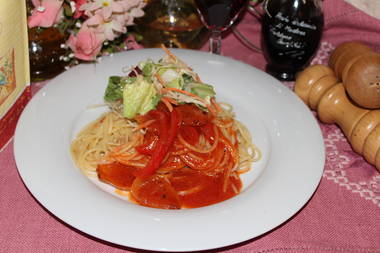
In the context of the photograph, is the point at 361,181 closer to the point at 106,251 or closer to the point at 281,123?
the point at 281,123

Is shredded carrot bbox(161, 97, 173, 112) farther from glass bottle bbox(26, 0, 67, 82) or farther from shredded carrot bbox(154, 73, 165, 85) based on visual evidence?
glass bottle bbox(26, 0, 67, 82)

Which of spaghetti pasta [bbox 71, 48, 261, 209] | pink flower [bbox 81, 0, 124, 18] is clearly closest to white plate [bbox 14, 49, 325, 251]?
spaghetti pasta [bbox 71, 48, 261, 209]

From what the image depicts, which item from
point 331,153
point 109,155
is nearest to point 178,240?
point 109,155

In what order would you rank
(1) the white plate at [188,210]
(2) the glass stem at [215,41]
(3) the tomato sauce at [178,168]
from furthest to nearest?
(2) the glass stem at [215,41] → (3) the tomato sauce at [178,168] → (1) the white plate at [188,210]

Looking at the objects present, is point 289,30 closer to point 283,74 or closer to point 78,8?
point 283,74

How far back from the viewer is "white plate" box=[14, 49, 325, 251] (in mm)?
1706

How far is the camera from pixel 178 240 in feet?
5.48

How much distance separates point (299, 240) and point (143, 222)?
570 millimetres

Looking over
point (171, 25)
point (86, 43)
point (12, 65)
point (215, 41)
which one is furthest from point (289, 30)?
point (12, 65)

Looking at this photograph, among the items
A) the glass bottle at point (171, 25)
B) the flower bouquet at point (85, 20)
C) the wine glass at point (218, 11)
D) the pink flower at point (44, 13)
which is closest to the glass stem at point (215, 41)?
the wine glass at point (218, 11)

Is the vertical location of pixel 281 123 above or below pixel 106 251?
above

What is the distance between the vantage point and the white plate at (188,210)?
1706 millimetres

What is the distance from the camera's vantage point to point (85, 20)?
251cm

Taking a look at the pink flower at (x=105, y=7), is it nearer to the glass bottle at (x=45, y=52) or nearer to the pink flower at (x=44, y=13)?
the pink flower at (x=44, y=13)
